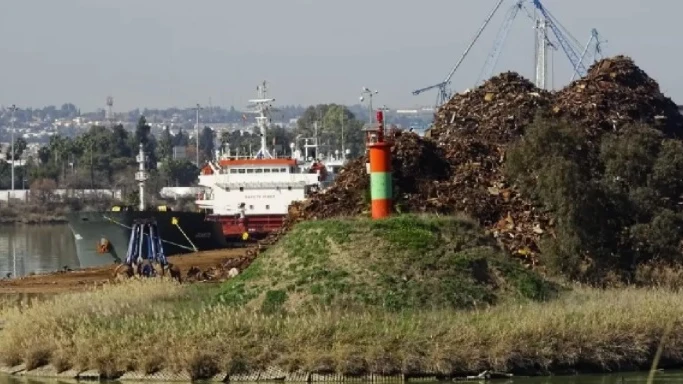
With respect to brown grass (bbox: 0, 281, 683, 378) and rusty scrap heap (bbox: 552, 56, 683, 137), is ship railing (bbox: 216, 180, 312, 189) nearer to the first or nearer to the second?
rusty scrap heap (bbox: 552, 56, 683, 137)

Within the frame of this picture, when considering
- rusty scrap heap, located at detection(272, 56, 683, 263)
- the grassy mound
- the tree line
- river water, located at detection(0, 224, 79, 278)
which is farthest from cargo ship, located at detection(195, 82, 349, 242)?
the tree line

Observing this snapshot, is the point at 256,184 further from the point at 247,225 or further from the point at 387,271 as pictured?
the point at 387,271

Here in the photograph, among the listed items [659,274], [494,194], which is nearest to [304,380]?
[659,274]

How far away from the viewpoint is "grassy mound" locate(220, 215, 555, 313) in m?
23.7

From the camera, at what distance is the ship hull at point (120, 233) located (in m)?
51.9

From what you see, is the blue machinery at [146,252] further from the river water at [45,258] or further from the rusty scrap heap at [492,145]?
the river water at [45,258]

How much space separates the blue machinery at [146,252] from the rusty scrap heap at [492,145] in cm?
316

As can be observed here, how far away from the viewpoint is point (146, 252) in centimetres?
3628

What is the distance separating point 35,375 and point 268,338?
3.67 metres

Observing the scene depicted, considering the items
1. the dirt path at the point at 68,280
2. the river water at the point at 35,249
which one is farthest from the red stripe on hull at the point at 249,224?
the dirt path at the point at 68,280

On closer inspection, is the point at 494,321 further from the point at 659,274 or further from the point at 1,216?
the point at 1,216

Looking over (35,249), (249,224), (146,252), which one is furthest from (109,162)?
(146,252)

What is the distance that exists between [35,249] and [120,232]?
57.7 feet

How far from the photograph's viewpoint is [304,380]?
20.9m
